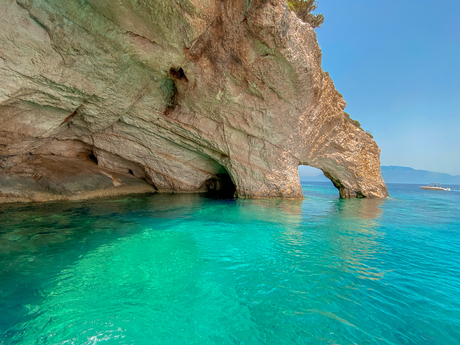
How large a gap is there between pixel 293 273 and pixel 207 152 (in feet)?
32.7

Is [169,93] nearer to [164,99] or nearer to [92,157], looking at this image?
[164,99]

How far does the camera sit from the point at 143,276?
358 cm

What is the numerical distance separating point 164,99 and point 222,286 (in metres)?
9.53

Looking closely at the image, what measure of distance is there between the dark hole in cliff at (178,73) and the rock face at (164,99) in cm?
4

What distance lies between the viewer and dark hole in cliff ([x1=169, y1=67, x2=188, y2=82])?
9250 mm

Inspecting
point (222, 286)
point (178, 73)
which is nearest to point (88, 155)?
point (178, 73)

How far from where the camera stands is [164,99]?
10.6 metres

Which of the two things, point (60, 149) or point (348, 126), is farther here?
point (348, 126)

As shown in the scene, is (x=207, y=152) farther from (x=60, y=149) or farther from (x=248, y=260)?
(x=248, y=260)

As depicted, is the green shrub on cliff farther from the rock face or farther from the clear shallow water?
the clear shallow water

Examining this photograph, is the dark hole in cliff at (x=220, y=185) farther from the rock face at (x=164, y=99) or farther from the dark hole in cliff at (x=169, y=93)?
the dark hole in cliff at (x=169, y=93)

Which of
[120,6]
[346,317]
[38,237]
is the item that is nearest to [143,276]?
[346,317]

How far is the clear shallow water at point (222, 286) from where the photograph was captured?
246cm

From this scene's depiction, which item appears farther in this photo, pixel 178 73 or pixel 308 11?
pixel 308 11
